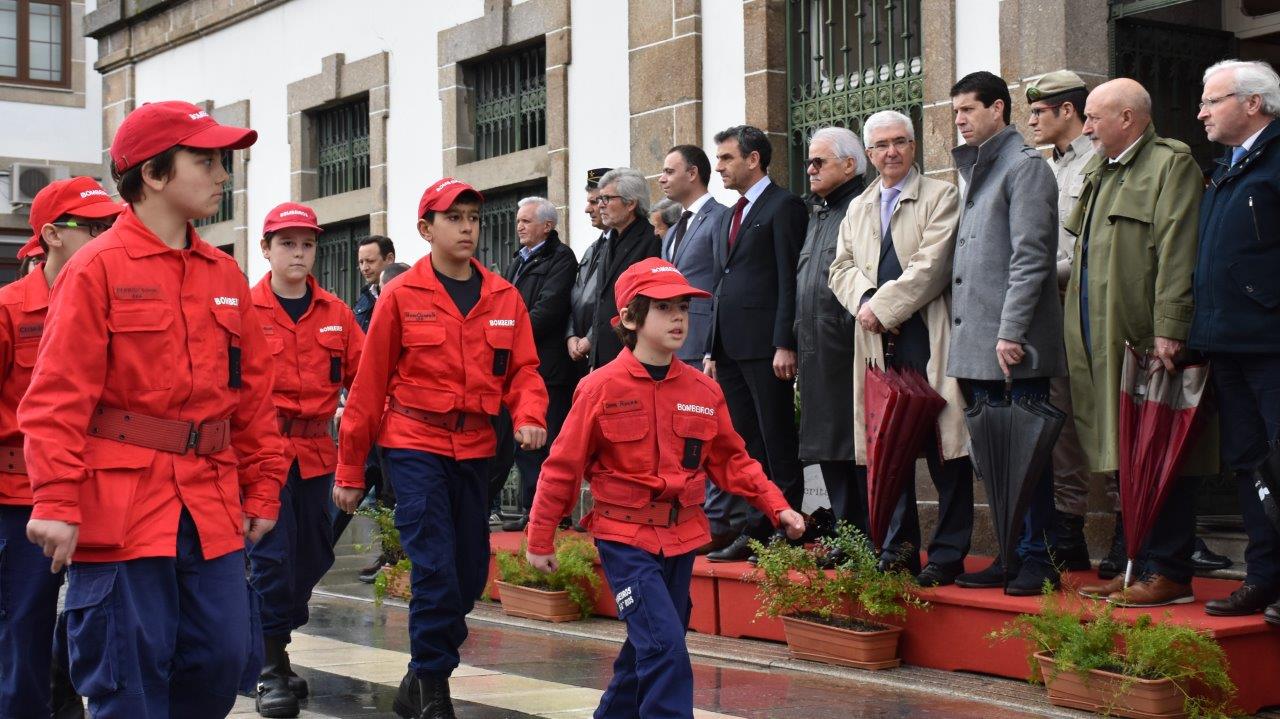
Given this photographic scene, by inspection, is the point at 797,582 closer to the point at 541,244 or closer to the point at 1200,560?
the point at 1200,560

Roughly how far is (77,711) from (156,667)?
7.69 ft

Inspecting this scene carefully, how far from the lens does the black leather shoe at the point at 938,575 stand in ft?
24.4

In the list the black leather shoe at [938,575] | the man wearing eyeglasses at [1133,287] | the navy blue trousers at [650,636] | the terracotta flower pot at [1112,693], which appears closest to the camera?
the navy blue trousers at [650,636]

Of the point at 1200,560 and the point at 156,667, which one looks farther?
the point at 1200,560

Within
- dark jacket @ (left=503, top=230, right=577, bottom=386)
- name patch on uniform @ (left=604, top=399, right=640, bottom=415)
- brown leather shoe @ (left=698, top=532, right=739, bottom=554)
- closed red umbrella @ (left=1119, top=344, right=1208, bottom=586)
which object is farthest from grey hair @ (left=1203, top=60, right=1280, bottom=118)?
dark jacket @ (left=503, top=230, right=577, bottom=386)

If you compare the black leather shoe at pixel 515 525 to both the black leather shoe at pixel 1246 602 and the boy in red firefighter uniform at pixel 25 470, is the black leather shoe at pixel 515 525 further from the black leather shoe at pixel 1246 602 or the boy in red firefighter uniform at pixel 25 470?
the black leather shoe at pixel 1246 602

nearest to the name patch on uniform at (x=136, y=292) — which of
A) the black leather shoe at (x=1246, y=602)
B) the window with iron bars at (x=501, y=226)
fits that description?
the black leather shoe at (x=1246, y=602)

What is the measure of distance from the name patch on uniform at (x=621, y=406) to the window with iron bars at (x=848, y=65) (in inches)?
190

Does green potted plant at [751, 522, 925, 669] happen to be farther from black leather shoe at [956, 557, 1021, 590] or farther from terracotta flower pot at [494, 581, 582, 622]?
terracotta flower pot at [494, 581, 582, 622]

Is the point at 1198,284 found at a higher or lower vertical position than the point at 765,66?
lower

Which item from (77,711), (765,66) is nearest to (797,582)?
(77,711)

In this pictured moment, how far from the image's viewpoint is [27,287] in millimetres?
5883

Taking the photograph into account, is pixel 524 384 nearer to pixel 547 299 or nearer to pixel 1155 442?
pixel 1155 442

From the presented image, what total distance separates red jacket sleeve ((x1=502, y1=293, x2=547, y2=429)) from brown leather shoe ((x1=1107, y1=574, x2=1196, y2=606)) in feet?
7.72
